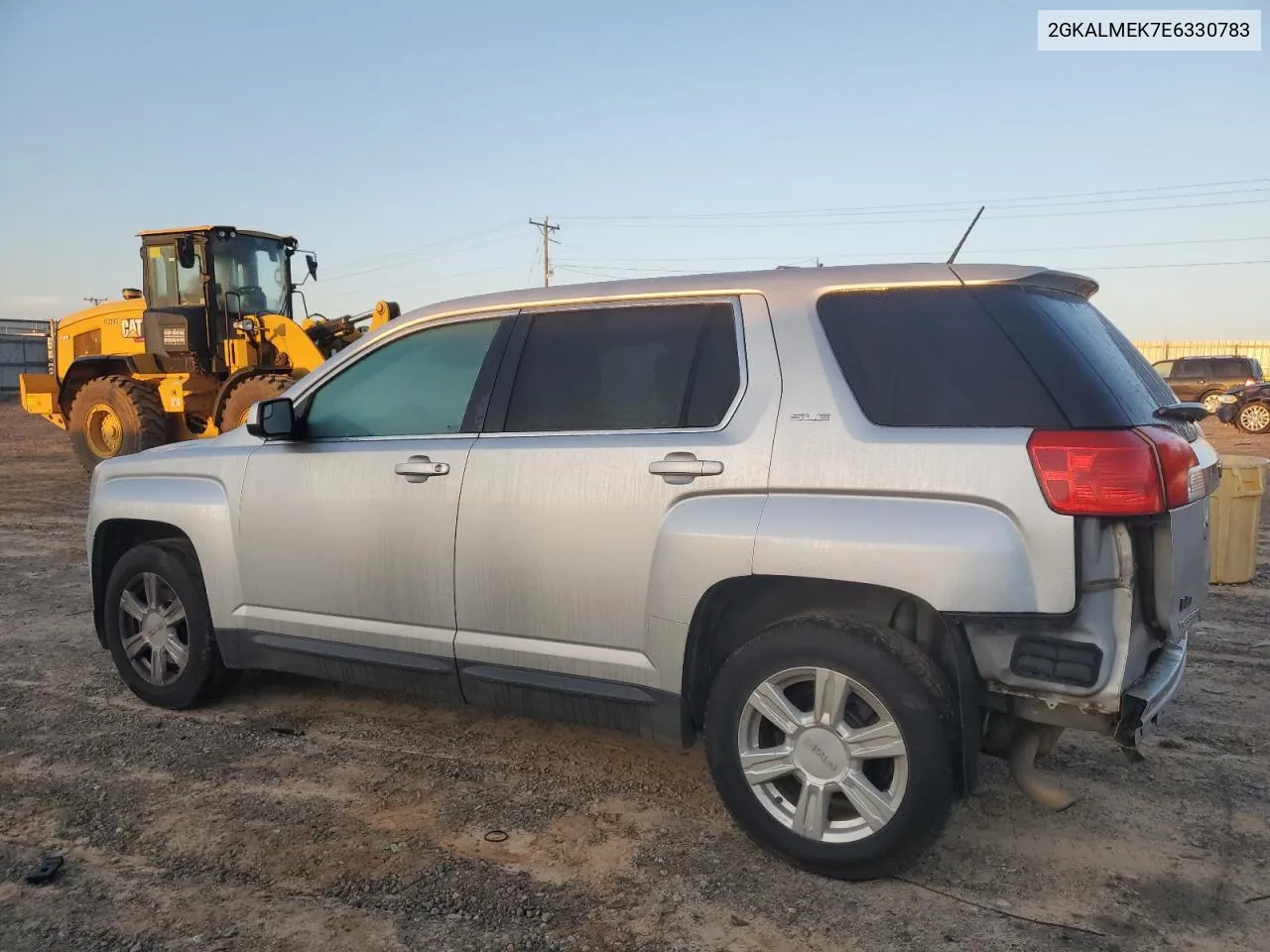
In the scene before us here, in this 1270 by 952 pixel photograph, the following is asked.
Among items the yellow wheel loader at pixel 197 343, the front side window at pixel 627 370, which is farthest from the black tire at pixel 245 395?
the front side window at pixel 627 370

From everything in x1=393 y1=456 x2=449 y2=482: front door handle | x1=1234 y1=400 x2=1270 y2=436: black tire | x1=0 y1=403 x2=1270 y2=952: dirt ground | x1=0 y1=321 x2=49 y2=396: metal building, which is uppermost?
x1=0 y1=321 x2=49 y2=396: metal building

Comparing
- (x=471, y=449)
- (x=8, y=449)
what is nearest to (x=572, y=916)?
(x=471, y=449)

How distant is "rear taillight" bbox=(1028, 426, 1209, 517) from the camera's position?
9.12 feet

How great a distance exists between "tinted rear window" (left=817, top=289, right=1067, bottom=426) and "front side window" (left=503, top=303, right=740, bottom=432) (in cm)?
42

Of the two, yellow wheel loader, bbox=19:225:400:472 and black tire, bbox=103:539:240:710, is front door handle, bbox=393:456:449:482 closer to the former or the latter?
black tire, bbox=103:539:240:710

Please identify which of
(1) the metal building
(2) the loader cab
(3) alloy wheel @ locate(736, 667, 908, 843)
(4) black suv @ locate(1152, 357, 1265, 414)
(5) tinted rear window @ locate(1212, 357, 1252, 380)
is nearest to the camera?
(3) alloy wheel @ locate(736, 667, 908, 843)

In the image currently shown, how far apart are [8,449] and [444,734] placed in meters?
19.2

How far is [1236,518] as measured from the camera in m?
7.22

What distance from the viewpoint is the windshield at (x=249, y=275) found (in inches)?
535

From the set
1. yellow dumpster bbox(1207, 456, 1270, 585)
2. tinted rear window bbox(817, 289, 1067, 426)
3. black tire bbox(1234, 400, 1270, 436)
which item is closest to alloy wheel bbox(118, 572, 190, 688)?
tinted rear window bbox(817, 289, 1067, 426)

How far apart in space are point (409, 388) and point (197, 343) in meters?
10.4

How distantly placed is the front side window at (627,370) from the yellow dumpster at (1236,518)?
16.4 ft

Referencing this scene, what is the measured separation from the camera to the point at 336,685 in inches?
206

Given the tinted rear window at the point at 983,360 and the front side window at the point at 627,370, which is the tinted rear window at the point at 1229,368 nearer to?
the tinted rear window at the point at 983,360
